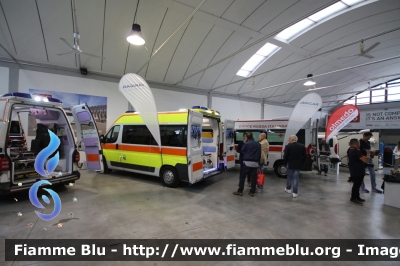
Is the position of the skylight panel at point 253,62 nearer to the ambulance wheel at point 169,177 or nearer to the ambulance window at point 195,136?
the ambulance window at point 195,136

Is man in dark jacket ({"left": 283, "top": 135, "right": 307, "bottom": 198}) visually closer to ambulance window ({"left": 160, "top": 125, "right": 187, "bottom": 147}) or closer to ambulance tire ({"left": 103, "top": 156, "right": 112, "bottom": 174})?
ambulance window ({"left": 160, "top": 125, "right": 187, "bottom": 147})

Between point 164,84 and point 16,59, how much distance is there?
19.7ft

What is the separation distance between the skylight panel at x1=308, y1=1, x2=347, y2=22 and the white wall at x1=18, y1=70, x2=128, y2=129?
9.64m

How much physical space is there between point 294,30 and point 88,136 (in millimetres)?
9943

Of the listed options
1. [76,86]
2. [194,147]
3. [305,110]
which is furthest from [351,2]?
[76,86]

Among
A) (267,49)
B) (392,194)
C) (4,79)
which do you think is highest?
(267,49)

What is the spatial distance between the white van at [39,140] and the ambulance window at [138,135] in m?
0.85

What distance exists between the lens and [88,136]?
230 inches

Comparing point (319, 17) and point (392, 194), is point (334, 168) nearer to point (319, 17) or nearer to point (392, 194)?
point (392, 194)

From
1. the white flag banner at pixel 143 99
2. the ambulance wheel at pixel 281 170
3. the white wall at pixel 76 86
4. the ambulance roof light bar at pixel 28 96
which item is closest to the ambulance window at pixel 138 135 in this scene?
the white flag banner at pixel 143 99

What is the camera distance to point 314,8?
23.1 feet

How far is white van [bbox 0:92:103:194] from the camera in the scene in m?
3.62

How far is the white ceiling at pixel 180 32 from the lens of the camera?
21.6ft

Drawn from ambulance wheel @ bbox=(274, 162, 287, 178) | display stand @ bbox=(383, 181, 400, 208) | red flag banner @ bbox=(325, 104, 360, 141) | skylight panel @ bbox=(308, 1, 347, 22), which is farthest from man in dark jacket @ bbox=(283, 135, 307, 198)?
skylight panel @ bbox=(308, 1, 347, 22)
